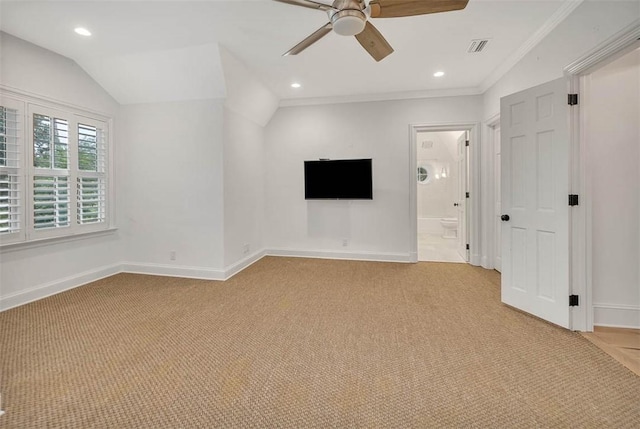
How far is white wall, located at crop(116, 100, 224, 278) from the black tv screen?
1.57m

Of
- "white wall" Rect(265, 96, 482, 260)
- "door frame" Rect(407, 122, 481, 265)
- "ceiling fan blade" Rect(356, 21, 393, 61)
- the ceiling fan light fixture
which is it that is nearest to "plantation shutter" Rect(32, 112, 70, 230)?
"white wall" Rect(265, 96, 482, 260)

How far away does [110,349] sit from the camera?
80.0 inches

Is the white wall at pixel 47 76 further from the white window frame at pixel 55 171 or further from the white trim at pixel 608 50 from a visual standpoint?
the white trim at pixel 608 50

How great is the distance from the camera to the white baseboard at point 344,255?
4.53 meters

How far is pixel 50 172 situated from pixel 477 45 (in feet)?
16.2

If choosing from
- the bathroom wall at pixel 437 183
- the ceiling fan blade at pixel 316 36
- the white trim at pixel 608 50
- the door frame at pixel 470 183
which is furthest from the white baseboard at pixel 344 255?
the bathroom wall at pixel 437 183

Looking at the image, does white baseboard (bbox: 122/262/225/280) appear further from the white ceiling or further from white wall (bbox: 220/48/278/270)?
the white ceiling

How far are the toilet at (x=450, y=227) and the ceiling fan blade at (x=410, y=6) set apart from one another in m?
5.90

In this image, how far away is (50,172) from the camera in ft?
10.1

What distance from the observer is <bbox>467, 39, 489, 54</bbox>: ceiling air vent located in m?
2.86

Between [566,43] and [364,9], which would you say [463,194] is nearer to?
[566,43]

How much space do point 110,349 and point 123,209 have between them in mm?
2555

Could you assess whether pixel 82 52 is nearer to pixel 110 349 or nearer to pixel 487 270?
pixel 110 349

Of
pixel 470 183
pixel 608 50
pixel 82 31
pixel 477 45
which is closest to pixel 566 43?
pixel 608 50
